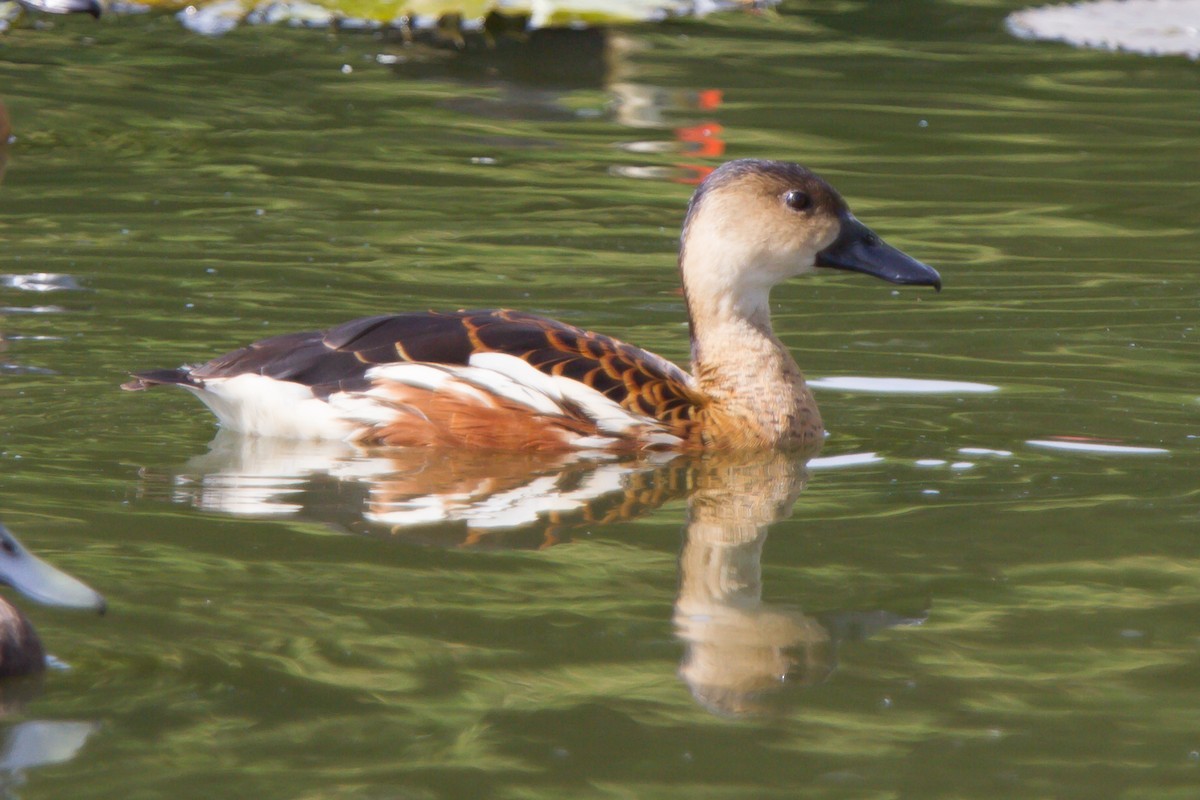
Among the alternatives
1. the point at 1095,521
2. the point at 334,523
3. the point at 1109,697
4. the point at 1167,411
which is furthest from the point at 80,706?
the point at 1167,411

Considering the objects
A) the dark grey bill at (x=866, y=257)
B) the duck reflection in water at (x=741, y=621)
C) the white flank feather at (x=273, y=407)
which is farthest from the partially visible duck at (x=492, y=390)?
the duck reflection in water at (x=741, y=621)

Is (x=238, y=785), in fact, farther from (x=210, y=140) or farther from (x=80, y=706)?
(x=210, y=140)

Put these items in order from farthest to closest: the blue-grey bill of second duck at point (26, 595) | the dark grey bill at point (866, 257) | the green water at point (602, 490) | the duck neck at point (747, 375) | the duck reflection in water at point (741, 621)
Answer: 1. the dark grey bill at point (866, 257)
2. the duck neck at point (747, 375)
3. the duck reflection in water at point (741, 621)
4. the blue-grey bill of second duck at point (26, 595)
5. the green water at point (602, 490)

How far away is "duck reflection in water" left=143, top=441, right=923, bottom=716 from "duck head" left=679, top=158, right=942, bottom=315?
0.68 m

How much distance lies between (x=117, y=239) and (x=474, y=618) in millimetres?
5356

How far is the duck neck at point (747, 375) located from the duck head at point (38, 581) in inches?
118

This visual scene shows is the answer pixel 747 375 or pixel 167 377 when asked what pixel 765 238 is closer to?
pixel 747 375

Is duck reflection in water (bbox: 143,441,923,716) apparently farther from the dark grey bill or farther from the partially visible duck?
the dark grey bill

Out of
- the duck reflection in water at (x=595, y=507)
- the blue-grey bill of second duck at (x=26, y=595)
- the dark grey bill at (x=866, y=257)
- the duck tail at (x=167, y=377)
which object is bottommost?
the duck reflection in water at (x=595, y=507)

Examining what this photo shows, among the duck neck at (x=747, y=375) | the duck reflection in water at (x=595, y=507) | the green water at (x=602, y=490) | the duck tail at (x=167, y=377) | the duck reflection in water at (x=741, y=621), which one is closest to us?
the green water at (x=602, y=490)

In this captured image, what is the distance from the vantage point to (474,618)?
5.09 m

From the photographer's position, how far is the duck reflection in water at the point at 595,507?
4953 millimetres

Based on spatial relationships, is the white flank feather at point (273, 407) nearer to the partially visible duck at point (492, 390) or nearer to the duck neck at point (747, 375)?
the partially visible duck at point (492, 390)

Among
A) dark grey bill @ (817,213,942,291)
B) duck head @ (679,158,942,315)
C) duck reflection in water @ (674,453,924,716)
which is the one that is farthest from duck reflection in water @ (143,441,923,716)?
dark grey bill @ (817,213,942,291)
